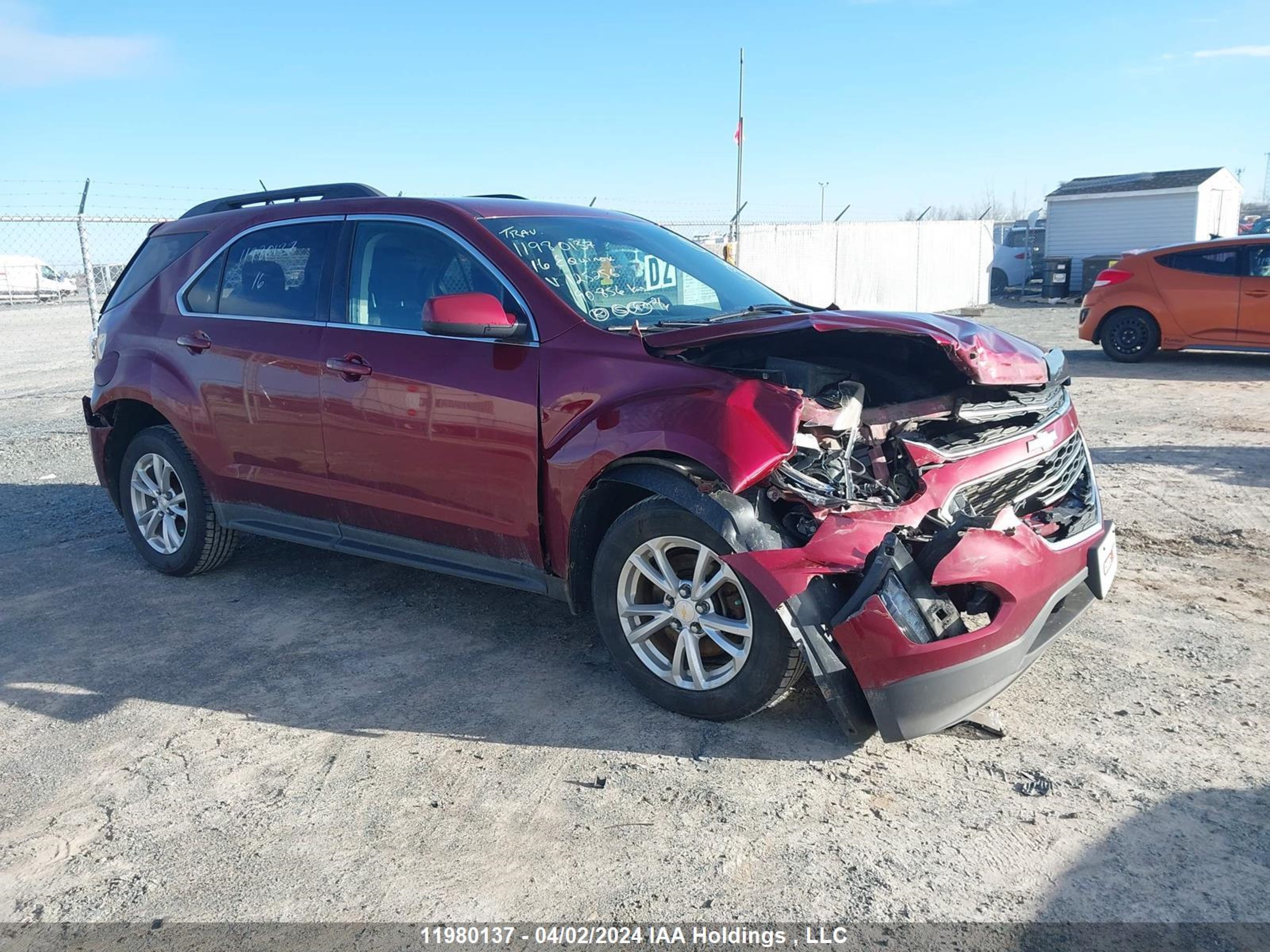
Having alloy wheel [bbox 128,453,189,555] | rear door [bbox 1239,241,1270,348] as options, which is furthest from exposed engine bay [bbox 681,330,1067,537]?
rear door [bbox 1239,241,1270,348]

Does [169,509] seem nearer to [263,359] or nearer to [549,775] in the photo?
[263,359]

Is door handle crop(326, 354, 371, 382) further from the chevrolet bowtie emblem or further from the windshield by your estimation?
the chevrolet bowtie emblem

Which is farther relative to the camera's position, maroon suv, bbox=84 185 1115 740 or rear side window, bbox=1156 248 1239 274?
rear side window, bbox=1156 248 1239 274

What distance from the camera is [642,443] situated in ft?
12.0

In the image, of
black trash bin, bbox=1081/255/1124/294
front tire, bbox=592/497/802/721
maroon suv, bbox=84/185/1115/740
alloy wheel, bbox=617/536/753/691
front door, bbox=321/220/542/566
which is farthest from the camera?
black trash bin, bbox=1081/255/1124/294

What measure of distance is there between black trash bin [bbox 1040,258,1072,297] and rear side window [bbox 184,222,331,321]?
22.6 metres

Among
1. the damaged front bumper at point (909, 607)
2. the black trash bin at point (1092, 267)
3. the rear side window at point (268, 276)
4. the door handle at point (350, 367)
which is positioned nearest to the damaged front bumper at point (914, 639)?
the damaged front bumper at point (909, 607)

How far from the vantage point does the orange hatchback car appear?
11906 mm

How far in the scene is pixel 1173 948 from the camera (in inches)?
99.9

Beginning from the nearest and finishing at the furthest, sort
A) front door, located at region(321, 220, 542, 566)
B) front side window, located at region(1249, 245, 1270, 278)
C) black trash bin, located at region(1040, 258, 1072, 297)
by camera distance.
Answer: front door, located at region(321, 220, 542, 566), front side window, located at region(1249, 245, 1270, 278), black trash bin, located at region(1040, 258, 1072, 297)

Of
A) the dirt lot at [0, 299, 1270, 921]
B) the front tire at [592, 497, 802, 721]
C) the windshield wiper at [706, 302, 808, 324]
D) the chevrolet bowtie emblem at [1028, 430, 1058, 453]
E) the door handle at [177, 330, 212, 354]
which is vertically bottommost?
the dirt lot at [0, 299, 1270, 921]

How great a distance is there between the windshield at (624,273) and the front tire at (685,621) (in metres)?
0.92

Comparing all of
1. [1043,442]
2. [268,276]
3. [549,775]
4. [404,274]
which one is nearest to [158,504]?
[268,276]

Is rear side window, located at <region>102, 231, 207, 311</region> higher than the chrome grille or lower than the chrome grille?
higher
